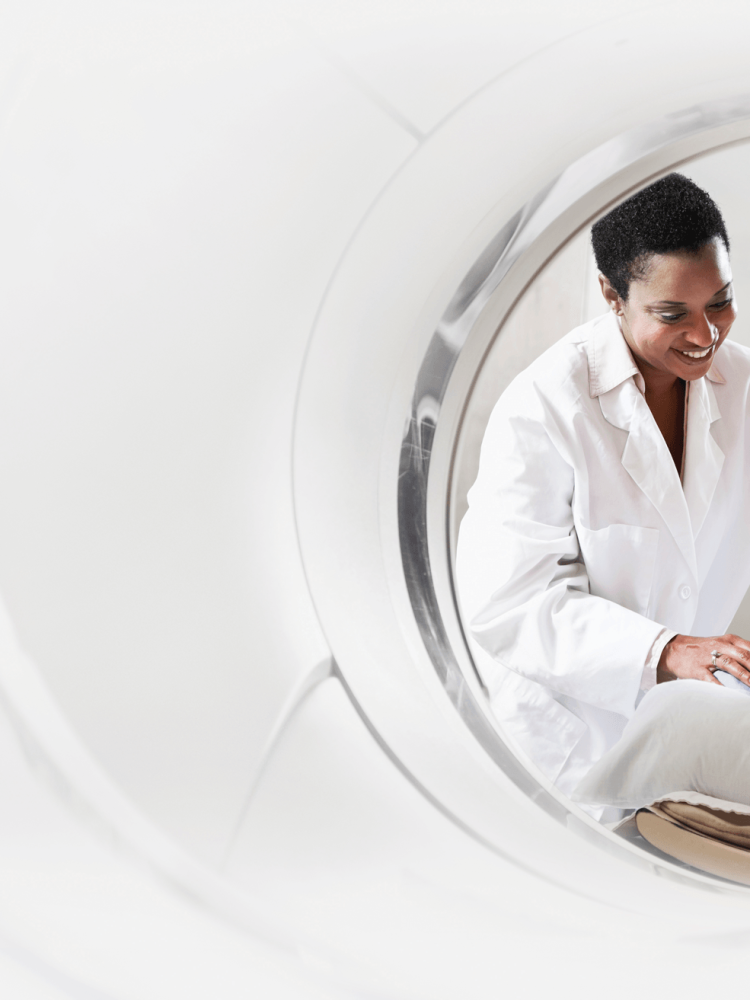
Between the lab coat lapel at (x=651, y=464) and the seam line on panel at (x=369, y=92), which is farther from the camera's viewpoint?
the lab coat lapel at (x=651, y=464)

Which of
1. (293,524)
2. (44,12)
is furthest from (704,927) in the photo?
(44,12)

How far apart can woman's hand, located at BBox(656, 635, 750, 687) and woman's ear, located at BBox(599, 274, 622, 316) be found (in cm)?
48

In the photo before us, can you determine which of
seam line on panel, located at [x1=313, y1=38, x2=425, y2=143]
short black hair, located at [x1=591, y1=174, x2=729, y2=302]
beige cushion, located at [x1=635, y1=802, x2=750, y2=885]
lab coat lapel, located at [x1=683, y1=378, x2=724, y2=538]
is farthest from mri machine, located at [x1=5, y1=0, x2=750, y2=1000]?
lab coat lapel, located at [x1=683, y1=378, x2=724, y2=538]

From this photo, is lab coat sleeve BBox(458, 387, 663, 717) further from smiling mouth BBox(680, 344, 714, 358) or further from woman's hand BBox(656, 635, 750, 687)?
smiling mouth BBox(680, 344, 714, 358)

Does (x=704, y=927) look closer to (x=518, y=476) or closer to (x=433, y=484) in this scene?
(x=433, y=484)

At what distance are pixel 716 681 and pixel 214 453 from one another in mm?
871

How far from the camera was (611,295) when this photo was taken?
1246 millimetres

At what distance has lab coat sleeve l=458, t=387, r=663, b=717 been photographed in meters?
1.15

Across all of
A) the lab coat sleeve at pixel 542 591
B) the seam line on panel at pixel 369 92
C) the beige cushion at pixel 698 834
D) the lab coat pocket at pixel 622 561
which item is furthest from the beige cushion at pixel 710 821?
the seam line on panel at pixel 369 92

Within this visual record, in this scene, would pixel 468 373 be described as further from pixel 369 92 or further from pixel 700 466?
pixel 700 466

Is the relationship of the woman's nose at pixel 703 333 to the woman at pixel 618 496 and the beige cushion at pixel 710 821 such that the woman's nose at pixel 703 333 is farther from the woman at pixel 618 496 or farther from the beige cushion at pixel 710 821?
the beige cushion at pixel 710 821

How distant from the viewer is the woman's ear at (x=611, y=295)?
1.24 m

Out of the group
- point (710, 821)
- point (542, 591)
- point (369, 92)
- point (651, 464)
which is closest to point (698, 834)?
point (710, 821)

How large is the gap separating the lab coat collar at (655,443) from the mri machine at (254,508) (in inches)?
23.1
